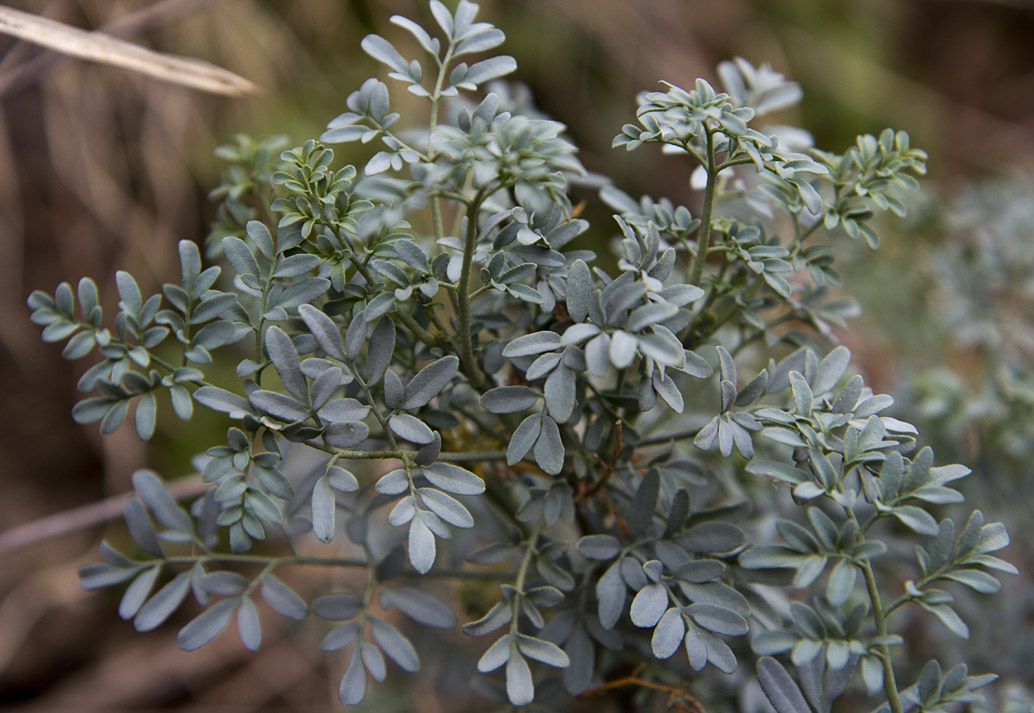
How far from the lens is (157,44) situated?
5.31 feet

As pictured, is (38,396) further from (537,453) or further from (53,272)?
(537,453)

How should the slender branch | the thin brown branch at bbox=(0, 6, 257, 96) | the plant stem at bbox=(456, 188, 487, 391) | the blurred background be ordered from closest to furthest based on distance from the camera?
the plant stem at bbox=(456, 188, 487, 391), the slender branch, the thin brown branch at bbox=(0, 6, 257, 96), the blurred background

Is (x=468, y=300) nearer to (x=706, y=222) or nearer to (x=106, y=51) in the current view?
(x=706, y=222)

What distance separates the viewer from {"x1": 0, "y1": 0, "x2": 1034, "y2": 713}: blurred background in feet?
4.26

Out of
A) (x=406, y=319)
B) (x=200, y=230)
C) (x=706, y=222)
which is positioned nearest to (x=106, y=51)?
(x=406, y=319)

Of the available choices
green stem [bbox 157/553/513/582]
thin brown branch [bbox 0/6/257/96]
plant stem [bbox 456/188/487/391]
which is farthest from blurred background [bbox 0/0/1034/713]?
plant stem [bbox 456/188/487/391]

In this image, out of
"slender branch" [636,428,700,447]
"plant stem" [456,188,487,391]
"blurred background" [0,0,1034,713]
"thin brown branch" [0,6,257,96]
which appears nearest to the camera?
"plant stem" [456,188,487,391]

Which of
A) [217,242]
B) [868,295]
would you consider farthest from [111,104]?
[868,295]

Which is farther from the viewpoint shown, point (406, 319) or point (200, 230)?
point (200, 230)

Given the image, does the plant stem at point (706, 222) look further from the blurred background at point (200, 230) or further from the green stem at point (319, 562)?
the blurred background at point (200, 230)

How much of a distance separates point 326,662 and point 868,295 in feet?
4.32

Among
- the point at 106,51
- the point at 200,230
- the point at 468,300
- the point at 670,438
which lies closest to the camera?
the point at 468,300

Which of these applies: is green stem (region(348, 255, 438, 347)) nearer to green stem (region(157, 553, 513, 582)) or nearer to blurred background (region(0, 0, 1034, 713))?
green stem (region(157, 553, 513, 582))

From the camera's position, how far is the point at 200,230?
1.69 metres
